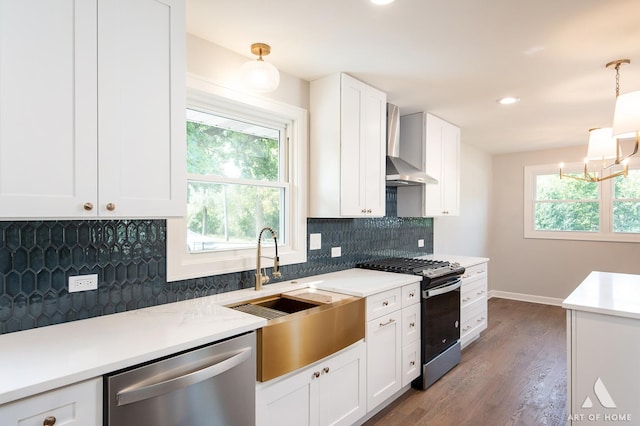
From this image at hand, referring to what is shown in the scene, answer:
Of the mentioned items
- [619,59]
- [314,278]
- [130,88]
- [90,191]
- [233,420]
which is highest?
[619,59]

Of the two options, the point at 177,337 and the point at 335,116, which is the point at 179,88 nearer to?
the point at 177,337

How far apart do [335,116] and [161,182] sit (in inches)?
58.5

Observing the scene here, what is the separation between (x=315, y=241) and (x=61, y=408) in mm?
1990

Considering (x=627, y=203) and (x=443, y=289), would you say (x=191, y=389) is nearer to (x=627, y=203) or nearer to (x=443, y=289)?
(x=443, y=289)

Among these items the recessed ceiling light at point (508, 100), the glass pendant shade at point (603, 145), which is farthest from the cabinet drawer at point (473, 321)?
the recessed ceiling light at point (508, 100)

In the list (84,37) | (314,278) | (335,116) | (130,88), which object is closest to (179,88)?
(130,88)

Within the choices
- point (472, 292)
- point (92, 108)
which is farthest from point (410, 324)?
point (92, 108)

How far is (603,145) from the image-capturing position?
2.77m

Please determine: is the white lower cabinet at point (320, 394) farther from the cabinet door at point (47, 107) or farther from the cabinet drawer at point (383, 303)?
the cabinet door at point (47, 107)

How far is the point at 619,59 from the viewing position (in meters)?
2.36

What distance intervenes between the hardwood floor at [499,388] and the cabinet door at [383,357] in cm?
19

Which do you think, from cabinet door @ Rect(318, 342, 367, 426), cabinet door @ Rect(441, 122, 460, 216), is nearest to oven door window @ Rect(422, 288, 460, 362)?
cabinet door @ Rect(318, 342, 367, 426)

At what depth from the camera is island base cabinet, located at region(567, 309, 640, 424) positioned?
1.76 m

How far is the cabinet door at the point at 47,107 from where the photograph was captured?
1.21 m
